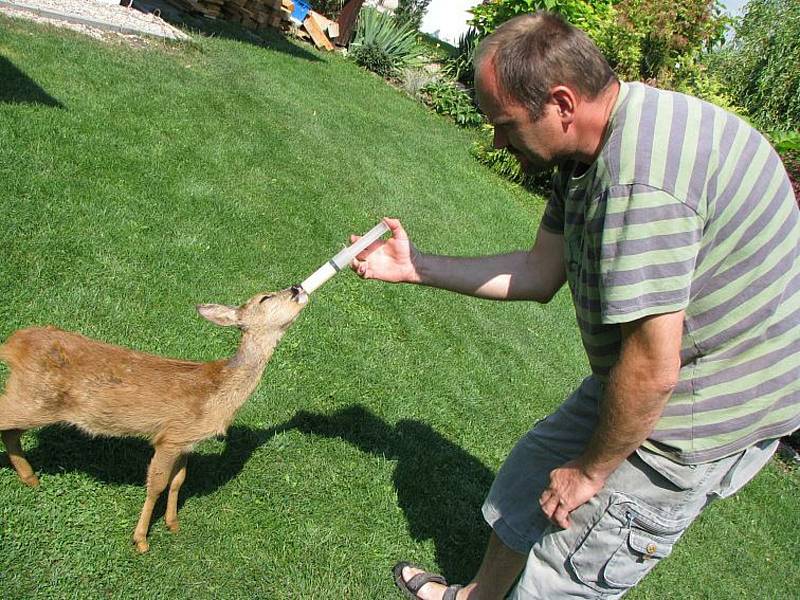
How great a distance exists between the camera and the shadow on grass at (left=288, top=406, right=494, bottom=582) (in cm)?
464

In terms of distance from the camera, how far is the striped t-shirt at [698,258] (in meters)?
2.30

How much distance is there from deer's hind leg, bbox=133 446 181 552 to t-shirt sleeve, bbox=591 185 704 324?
237cm

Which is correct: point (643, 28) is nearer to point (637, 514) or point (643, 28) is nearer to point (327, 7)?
point (327, 7)

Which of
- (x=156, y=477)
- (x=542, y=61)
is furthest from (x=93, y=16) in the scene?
(x=542, y=61)

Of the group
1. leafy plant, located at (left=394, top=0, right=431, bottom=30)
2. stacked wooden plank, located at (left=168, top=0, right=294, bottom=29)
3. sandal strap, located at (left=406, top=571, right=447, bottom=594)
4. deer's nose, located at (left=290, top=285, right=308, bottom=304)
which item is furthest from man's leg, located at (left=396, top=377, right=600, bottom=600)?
leafy plant, located at (left=394, top=0, right=431, bottom=30)

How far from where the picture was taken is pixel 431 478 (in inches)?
199

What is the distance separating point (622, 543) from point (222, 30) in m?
12.7

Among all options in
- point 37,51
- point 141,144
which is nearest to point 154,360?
point 141,144

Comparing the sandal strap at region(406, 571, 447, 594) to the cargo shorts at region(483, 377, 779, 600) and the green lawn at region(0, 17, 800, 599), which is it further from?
the cargo shorts at region(483, 377, 779, 600)

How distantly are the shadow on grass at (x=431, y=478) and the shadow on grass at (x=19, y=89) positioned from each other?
4853 mm

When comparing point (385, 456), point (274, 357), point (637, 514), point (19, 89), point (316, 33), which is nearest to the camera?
point (637, 514)

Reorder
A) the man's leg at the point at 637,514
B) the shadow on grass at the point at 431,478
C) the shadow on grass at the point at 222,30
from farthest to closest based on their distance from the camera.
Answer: the shadow on grass at the point at 222,30 < the shadow on grass at the point at 431,478 < the man's leg at the point at 637,514

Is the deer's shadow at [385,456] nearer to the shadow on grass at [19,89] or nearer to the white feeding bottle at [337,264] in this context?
the white feeding bottle at [337,264]

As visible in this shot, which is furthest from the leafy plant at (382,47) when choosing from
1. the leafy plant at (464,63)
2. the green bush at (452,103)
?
the green bush at (452,103)
